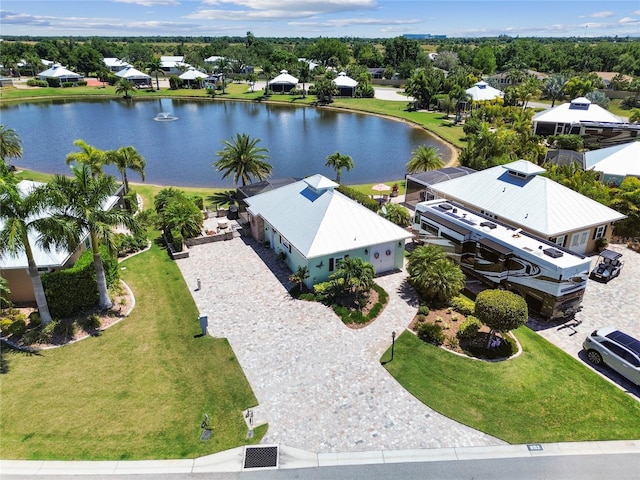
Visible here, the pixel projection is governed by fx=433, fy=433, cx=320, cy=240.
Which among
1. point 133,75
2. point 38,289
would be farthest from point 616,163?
point 133,75

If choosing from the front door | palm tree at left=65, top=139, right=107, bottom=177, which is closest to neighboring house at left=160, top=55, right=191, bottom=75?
palm tree at left=65, top=139, right=107, bottom=177

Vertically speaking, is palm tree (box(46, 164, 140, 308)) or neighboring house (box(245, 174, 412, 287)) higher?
palm tree (box(46, 164, 140, 308))

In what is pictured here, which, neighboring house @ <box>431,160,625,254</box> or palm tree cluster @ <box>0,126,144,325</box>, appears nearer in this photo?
palm tree cluster @ <box>0,126,144,325</box>

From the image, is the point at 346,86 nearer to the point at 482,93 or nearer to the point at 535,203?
the point at 482,93

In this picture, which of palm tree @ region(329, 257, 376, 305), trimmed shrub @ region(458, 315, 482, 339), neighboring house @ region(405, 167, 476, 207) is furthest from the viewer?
neighboring house @ region(405, 167, 476, 207)

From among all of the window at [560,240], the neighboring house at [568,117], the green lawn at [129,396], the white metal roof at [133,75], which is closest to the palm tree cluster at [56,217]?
the green lawn at [129,396]

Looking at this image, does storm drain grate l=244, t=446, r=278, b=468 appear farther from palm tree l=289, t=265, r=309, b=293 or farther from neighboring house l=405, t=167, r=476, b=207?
neighboring house l=405, t=167, r=476, b=207
